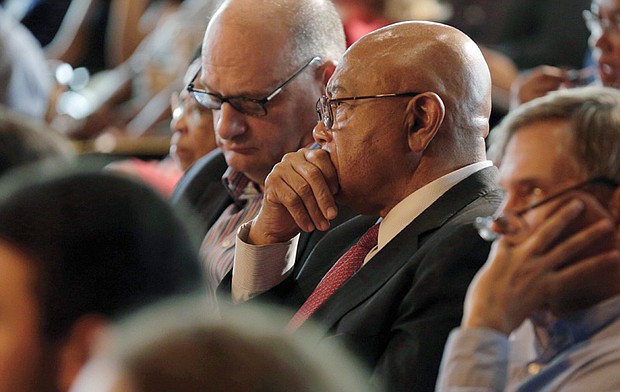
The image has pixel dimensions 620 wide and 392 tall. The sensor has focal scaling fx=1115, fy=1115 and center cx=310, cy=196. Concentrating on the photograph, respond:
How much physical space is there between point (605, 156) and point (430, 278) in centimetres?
48

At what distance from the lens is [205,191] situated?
321 cm

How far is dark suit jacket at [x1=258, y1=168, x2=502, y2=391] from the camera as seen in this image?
80.0 inches

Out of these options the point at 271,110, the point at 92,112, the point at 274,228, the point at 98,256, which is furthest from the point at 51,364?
the point at 92,112

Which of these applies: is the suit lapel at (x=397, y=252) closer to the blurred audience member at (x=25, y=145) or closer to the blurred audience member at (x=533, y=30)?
the blurred audience member at (x=25, y=145)

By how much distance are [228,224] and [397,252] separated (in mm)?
847

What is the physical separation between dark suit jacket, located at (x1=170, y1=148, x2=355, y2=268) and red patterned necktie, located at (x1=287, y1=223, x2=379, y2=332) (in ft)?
2.50

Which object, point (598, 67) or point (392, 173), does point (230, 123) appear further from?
point (598, 67)

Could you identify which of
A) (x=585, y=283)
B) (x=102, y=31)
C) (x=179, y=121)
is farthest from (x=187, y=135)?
(x=102, y=31)

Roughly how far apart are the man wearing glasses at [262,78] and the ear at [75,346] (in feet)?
4.32

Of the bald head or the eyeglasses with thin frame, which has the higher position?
the bald head

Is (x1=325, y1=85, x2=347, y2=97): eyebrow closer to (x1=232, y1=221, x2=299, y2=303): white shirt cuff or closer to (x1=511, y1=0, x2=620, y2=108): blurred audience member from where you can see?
(x1=232, y1=221, x2=299, y2=303): white shirt cuff

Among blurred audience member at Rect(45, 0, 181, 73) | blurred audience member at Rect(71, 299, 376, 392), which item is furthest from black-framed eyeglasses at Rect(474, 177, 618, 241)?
blurred audience member at Rect(45, 0, 181, 73)

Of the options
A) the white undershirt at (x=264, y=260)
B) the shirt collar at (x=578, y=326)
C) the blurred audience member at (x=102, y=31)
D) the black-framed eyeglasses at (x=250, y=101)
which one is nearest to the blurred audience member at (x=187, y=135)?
the black-framed eyeglasses at (x=250, y=101)

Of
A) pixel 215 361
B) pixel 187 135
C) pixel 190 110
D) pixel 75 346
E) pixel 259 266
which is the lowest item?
pixel 187 135
